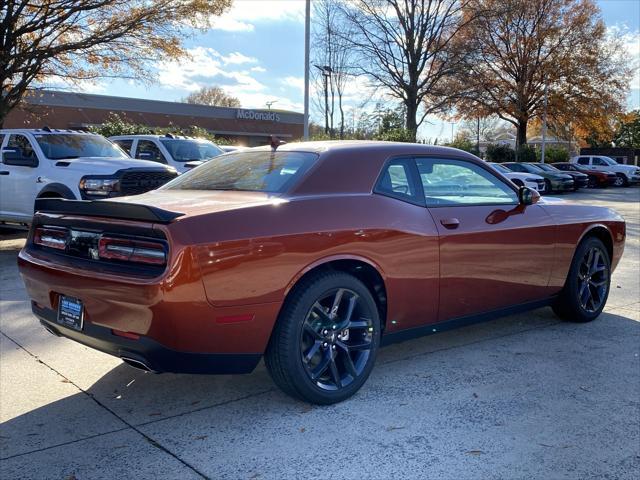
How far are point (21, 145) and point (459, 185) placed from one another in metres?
7.92

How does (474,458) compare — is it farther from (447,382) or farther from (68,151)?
(68,151)

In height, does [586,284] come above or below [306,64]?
below

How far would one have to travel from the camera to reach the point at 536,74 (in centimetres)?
4131

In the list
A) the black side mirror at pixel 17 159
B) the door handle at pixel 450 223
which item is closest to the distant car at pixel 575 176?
the black side mirror at pixel 17 159

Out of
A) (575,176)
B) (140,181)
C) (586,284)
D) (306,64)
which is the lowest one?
(586,284)

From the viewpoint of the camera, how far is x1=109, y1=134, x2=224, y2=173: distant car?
39.5ft

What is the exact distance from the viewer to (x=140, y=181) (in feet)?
26.3

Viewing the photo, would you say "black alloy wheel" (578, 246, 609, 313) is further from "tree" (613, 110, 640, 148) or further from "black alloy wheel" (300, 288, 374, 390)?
"tree" (613, 110, 640, 148)

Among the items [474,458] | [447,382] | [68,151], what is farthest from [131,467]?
[68,151]

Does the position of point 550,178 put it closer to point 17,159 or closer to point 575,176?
point 575,176

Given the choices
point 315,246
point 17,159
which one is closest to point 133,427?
point 315,246

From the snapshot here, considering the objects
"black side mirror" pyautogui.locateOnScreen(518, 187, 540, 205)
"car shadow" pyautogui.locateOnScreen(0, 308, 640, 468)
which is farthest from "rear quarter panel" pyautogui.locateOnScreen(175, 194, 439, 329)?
"black side mirror" pyautogui.locateOnScreen(518, 187, 540, 205)

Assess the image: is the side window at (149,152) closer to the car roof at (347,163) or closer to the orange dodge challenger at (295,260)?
the orange dodge challenger at (295,260)

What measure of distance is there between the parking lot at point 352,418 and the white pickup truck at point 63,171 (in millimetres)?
3726
